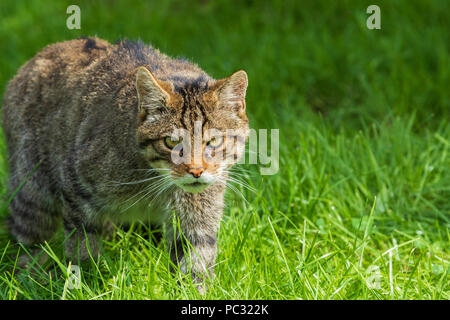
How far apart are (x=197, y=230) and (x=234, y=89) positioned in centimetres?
82

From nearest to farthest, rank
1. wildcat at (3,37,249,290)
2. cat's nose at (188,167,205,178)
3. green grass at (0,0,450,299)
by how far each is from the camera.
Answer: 1. cat's nose at (188,167,205,178)
2. wildcat at (3,37,249,290)
3. green grass at (0,0,450,299)

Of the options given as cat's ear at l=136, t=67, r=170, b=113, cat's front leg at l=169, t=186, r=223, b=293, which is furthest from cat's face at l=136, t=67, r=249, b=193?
cat's front leg at l=169, t=186, r=223, b=293

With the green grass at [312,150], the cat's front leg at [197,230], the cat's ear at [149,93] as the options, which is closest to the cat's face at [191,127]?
the cat's ear at [149,93]

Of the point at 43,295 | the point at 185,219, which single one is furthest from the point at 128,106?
the point at 43,295

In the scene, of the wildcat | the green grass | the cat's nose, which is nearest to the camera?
the cat's nose

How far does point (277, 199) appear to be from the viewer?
157 inches

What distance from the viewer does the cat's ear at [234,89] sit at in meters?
3.01

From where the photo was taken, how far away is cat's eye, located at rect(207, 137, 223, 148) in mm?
3011

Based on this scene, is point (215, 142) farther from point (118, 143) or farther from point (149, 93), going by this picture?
point (118, 143)

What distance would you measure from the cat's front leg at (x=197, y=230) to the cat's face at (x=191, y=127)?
233mm

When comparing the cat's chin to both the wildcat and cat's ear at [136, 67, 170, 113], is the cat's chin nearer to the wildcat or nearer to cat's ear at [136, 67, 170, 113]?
the wildcat

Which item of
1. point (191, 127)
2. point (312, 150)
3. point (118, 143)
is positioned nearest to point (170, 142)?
point (191, 127)

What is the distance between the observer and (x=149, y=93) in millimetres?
2977
